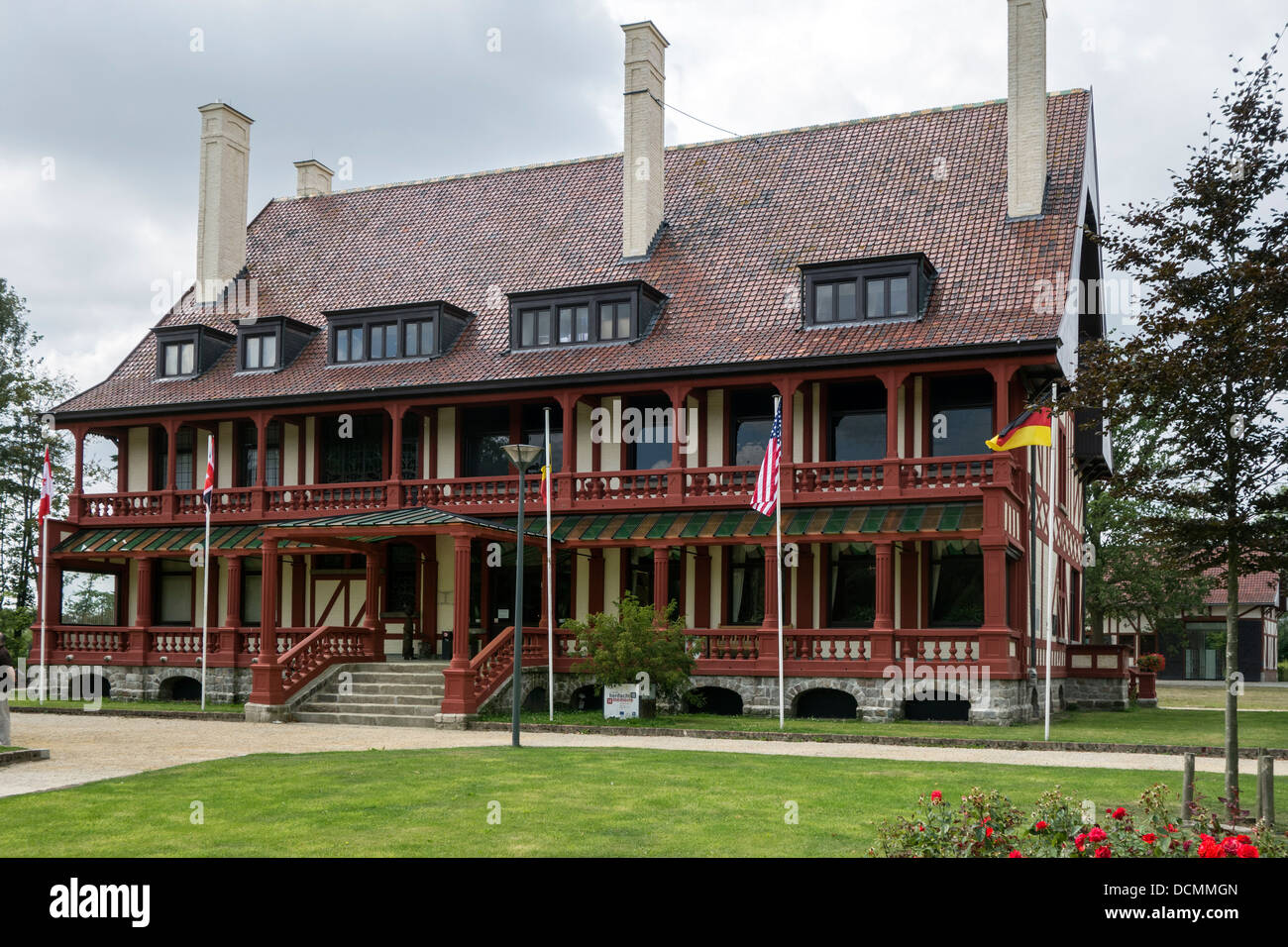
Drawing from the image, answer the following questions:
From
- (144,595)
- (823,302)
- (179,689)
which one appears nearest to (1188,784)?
(823,302)

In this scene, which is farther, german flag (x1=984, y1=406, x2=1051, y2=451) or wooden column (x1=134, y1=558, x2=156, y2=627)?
wooden column (x1=134, y1=558, x2=156, y2=627)

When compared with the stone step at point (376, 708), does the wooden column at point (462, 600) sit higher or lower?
higher

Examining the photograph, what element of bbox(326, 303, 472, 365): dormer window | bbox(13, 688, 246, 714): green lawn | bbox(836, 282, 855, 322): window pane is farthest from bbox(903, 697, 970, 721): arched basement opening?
bbox(326, 303, 472, 365): dormer window

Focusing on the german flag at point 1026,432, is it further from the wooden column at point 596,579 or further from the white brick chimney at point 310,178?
the white brick chimney at point 310,178

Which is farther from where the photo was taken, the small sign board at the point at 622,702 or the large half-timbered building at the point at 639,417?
the large half-timbered building at the point at 639,417

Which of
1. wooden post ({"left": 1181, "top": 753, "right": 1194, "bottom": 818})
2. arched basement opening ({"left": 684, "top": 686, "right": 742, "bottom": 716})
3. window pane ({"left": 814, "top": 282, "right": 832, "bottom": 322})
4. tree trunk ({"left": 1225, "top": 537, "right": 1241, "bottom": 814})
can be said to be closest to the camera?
wooden post ({"left": 1181, "top": 753, "right": 1194, "bottom": 818})

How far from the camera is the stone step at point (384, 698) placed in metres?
25.6

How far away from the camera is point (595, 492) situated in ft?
95.1

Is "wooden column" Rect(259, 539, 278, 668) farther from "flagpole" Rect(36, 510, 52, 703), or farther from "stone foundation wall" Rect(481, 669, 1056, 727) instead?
"flagpole" Rect(36, 510, 52, 703)

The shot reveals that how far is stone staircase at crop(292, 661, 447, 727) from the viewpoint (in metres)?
25.3

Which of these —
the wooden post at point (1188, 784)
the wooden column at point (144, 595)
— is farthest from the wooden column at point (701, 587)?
the wooden post at point (1188, 784)

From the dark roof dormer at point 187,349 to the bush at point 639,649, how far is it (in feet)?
49.9

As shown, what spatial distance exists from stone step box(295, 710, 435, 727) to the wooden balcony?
5.82 meters
